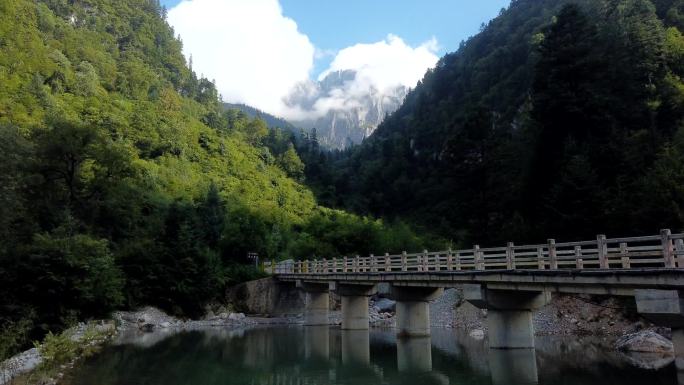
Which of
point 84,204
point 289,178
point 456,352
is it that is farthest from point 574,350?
point 289,178

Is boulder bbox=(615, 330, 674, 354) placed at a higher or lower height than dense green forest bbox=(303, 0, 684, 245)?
lower

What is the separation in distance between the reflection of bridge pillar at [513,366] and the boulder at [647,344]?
5.45 m

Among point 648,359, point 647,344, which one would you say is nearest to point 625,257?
point 648,359

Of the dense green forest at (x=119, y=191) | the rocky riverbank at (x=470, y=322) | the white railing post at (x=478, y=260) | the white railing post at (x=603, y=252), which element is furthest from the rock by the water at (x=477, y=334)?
the dense green forest at (x=119, y=191)

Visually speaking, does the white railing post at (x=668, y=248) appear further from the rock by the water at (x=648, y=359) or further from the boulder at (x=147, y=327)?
the boulder at (x=147, y=327)

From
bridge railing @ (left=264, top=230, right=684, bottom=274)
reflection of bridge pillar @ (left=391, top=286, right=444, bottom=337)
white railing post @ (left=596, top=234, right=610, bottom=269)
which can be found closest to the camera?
bridge railing @ (left=264, top=230, right=684, bottom=274)

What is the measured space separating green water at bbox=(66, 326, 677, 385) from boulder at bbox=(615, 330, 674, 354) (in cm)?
100

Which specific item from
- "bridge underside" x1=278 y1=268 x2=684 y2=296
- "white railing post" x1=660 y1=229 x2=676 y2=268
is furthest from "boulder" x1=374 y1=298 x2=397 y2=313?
"white railing post" x1=660 y1=229 x2=676 y2=268

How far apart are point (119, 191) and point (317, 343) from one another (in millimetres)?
25162

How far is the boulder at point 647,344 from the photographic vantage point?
23.2 m

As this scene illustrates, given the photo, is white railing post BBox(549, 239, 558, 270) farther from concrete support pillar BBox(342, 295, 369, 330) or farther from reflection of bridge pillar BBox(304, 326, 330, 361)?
concrete support pillar BBox(342, 295, 369, 330)

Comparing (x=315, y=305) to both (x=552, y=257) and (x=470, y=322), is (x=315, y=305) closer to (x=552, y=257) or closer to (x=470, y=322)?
(x=470, y=322)

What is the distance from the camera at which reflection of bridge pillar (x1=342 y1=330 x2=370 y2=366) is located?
2397 centimetres

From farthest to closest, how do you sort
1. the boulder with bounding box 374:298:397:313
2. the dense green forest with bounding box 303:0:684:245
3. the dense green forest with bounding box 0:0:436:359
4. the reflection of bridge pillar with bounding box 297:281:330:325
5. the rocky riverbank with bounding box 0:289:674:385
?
the boulder with bounding box 374:298:397:313, the reflection of bridge pillar with bounding box 297:281:330:325, the dense green forest with bounding box 303:0:684:245, the dense green forest with bounding box 0:0:436:359, the rocky riverbank with bounding box 0:289:674:385
